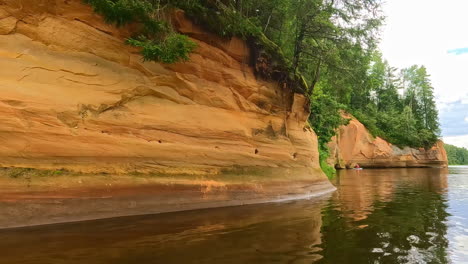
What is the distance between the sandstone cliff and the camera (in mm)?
6336

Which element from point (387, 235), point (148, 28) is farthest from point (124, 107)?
point (387, 235)

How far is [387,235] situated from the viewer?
552 cm

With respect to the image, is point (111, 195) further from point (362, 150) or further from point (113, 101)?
point (362, 150)

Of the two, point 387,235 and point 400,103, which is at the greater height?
point 400,103

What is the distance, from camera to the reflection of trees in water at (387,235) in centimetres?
429

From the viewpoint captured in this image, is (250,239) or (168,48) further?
(168,48)

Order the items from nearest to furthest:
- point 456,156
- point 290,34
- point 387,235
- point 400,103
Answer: point 387,235, point 290,34, point 400,103, point 456,156

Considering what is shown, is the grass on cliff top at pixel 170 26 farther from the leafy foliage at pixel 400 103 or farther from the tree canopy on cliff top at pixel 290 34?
the leafy foliage at pixel 400 103

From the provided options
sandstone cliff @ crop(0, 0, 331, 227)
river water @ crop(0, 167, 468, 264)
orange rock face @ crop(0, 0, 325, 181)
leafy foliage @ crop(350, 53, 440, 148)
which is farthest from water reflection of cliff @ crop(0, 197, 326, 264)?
leafy foliage @ crop(350, 53, 440, 148)

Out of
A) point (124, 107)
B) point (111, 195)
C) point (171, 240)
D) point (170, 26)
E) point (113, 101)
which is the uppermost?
point (170, 26)

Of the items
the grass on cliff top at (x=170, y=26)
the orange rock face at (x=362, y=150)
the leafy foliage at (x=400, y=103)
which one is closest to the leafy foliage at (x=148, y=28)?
the grass on cliff top at (x=170, y=26)

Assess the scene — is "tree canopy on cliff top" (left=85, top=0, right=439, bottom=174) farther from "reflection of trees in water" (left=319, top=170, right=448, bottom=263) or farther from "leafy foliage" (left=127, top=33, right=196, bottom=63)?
"reflection of trees in water" (left=319, top=170, right=448, bottom=263)

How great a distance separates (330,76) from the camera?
15.6m

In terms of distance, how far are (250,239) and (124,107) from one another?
4.78m
